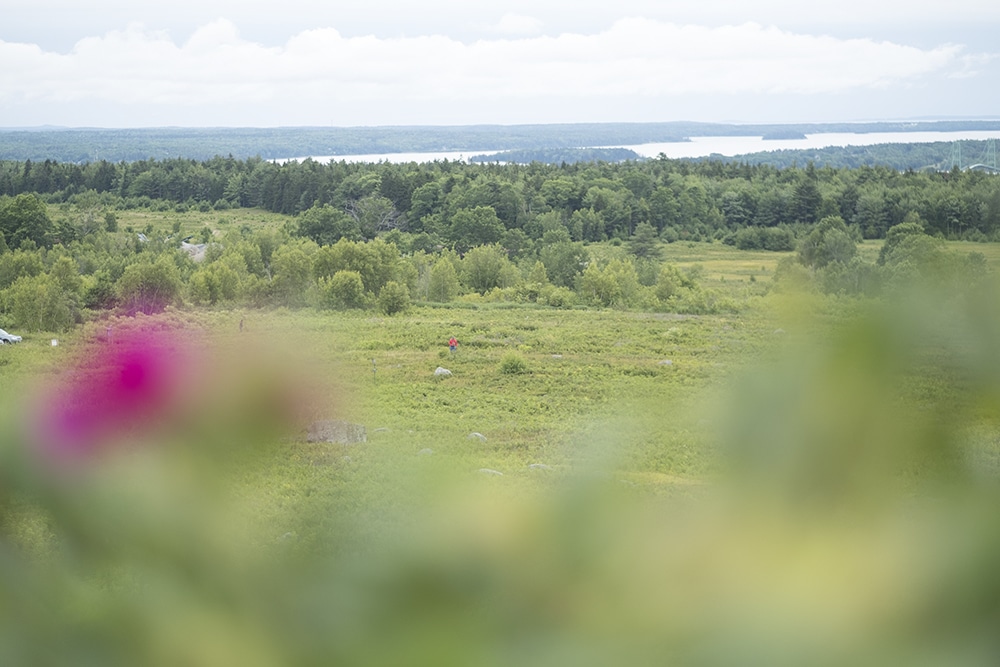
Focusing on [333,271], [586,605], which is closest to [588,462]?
[586,605]

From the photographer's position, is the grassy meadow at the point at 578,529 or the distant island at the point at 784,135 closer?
the grassy meadow at the point at 578,529

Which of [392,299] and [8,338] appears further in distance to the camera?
[392,299]

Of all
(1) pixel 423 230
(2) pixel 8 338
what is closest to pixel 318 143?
(1) pixel 423 230

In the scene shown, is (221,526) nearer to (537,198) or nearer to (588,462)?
(588,462)

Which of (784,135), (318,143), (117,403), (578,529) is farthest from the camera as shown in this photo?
(784,135)

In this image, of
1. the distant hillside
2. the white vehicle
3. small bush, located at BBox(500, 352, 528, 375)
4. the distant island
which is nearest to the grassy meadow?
small bush, located at BBox(500, 352, 528, 375)

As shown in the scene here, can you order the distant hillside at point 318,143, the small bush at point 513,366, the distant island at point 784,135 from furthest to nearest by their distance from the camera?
the distant island at point 784,135 → the distant hillside at point 318,143 → the small bush at point 513,366

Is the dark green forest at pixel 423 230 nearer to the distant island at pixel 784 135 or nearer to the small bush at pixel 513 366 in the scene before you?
the small bush at pixel 513 366

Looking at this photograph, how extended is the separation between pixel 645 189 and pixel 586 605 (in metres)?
76.6

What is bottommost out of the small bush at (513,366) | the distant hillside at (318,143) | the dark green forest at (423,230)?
the small bush at (513,366)

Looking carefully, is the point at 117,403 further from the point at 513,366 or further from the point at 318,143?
the point at 318,143

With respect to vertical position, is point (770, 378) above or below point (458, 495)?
above

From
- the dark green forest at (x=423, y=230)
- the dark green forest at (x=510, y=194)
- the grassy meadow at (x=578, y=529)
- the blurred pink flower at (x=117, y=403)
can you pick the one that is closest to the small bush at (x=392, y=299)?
the dark green forest at (x=423, y=230)

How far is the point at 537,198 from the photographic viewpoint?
7075 cm
